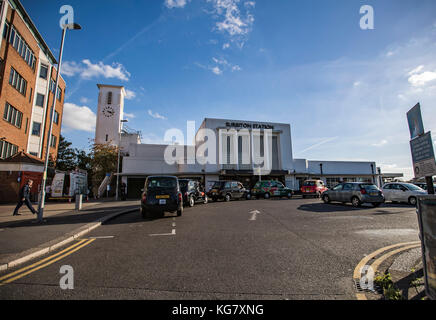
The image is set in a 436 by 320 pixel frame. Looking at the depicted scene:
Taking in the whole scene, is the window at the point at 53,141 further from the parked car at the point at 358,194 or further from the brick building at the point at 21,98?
the parked car at the point at 358,194

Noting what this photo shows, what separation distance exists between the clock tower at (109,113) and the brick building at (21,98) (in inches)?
557

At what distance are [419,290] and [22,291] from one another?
566cm

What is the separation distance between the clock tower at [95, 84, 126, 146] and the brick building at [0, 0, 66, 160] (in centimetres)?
1313

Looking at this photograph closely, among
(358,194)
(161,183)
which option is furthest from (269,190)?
(161,183)

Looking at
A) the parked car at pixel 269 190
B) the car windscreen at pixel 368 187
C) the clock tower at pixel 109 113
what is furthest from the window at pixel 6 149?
the car windscreen at pixel 368 187

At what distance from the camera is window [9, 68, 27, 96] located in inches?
810

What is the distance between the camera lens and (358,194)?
13.0 meters

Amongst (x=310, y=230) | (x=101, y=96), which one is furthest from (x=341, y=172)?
(x=101, y=96)

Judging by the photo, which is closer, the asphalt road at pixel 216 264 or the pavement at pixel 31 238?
the asphalt road at pixel 216 264

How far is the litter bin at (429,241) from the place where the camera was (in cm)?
259

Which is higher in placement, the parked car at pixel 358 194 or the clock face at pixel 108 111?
the clock face at pixel 108 111
